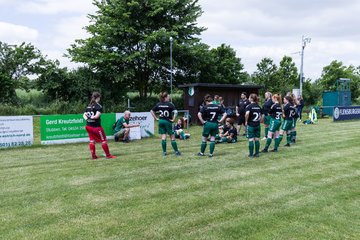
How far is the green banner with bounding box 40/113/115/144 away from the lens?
13.8 m

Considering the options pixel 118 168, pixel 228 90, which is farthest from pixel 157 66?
pixel 118 168

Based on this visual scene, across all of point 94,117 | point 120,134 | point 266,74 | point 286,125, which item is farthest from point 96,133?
point 266,74

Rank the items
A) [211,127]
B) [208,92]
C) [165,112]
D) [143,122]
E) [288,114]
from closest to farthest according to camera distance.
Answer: [211,127] → [165,112] → [288,114] → [143,122] → [208,92]

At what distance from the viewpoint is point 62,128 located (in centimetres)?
1414

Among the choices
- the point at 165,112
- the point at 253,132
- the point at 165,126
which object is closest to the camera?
the point at 253,132

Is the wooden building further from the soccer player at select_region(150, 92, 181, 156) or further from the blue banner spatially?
the soccer player at select_region(150, 92, 181, 156)

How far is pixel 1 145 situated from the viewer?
1278cm

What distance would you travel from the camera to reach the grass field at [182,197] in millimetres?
4891

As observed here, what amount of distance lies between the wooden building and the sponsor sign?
10704 mm

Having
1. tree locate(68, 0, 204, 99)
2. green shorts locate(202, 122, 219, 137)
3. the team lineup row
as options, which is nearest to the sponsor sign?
the team lineup row

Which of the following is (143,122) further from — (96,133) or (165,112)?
(96,133)

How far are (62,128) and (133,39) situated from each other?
18590mm

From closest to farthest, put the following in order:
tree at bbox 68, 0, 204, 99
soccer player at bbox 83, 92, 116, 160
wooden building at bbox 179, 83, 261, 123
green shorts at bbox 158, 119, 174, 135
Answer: soccer player at bbox 83, 92, 116, 160 → green shorts at bbox 158, 119, 174, 135 → wooden building at bbox 179, 83, 261, 123 → tree at bbox 68, 0, 204, 99

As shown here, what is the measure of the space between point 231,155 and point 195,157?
1.19 meters
